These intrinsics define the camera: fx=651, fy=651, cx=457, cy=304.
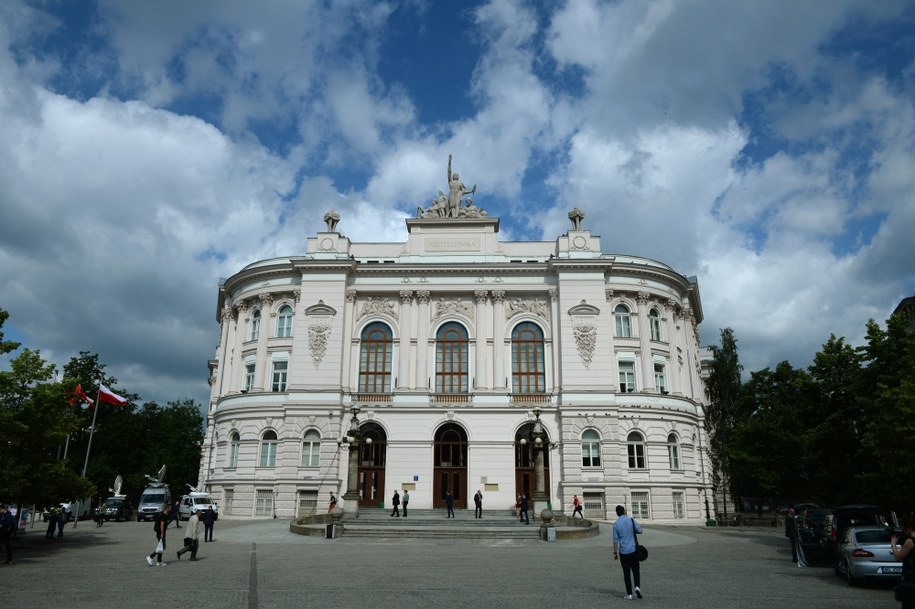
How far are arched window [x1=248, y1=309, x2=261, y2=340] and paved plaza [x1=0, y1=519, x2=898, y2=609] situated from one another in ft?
67.7

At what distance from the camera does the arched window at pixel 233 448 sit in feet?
144

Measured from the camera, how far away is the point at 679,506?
42.8 metres

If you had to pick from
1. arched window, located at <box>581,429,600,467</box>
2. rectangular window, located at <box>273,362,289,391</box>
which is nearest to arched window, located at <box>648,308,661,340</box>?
arched window, located at <box>581,429,600,467</box>

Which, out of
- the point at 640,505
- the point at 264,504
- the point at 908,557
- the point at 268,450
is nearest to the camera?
the point at 908,557

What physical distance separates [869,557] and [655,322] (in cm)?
3175

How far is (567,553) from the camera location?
76.9ft

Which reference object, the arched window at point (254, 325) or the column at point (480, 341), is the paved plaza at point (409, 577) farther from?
the arched window at point (254, 325)

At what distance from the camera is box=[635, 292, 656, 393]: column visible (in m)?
43.9

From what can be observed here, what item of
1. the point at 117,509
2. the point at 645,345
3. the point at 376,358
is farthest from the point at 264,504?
the point at 645,345

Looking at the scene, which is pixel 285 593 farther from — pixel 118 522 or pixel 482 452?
pixel 118 522

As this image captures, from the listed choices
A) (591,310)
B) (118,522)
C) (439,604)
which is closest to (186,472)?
(118,522)

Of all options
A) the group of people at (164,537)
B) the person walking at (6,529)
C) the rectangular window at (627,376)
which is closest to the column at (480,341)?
the rectangular window at (627,376)

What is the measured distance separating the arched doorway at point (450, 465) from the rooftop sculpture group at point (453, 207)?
1522 cm

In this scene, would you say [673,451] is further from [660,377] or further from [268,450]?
[268,450]
